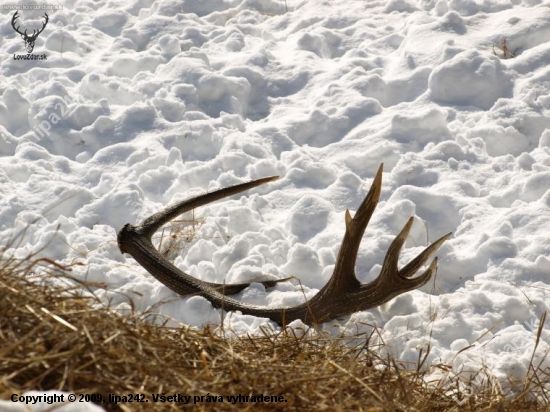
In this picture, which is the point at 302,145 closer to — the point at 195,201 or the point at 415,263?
the point at 195,201

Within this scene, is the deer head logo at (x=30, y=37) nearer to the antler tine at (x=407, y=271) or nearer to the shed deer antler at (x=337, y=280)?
the shed deer antler at (x=337, y=280)

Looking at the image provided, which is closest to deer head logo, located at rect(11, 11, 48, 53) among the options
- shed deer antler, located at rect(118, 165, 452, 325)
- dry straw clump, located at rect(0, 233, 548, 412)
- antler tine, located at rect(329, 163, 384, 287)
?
shed deer antler, located at rect(118, 165, 452, 325)

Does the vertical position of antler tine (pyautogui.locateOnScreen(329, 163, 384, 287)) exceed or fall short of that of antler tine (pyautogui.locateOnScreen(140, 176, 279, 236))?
it exceeds it

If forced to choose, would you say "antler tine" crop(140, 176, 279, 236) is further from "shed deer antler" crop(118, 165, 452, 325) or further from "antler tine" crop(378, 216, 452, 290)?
"antler tine" crop(378, 216, 452, 290)

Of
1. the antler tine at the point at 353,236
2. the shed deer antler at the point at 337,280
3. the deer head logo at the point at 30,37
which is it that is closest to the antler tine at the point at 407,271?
the shed deer antler at the point at 337,280

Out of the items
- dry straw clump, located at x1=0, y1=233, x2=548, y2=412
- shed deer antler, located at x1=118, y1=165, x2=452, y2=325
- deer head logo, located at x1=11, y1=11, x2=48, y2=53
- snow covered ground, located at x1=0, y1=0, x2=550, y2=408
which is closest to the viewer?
dry straw clump, located at x1=0, y1=233, x2=548, y2=412

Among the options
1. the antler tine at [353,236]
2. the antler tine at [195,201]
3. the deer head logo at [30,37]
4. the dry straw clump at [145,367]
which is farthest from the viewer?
the deer head logo at [30,37]

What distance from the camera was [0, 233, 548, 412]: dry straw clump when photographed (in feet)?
8.36

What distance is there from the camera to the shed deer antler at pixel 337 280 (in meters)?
3.93

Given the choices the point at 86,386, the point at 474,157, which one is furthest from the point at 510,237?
the point at 86,386

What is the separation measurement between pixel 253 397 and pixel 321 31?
14.3 ft

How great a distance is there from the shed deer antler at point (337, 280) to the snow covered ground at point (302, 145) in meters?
0.08

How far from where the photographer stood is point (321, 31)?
6.70m

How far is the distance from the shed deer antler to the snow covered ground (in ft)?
0.25
